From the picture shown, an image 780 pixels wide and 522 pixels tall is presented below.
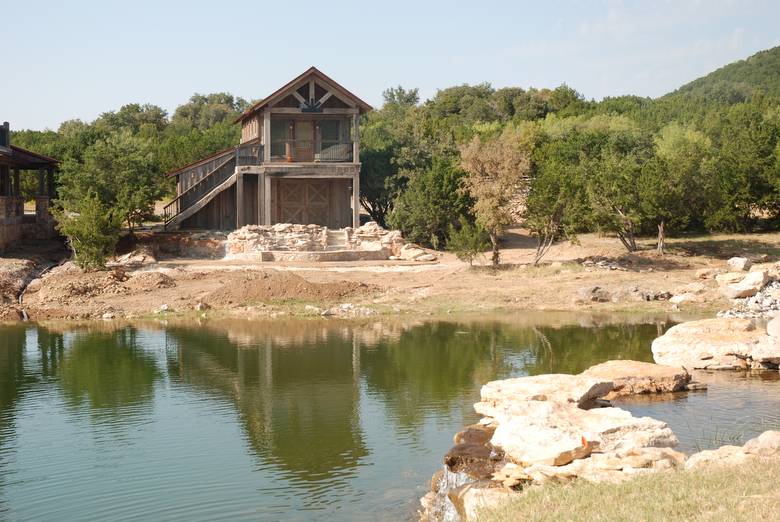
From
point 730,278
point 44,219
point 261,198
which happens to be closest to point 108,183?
point 44,219

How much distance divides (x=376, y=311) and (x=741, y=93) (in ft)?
312

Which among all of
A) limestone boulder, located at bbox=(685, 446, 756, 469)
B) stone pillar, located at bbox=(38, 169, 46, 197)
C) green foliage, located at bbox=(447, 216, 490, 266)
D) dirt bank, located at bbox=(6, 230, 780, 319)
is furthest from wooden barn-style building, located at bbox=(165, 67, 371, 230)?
limestone boulder, located at bbox=(685, 446, 756, 469)

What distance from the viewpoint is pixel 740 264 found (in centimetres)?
3900

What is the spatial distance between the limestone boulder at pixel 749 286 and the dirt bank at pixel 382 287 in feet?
1.73

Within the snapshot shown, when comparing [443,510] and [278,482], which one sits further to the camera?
[278,482]

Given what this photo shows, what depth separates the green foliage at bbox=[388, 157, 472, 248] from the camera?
1825 inches

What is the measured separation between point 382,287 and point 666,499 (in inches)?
1055

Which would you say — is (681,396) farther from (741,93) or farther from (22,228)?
(741,93)

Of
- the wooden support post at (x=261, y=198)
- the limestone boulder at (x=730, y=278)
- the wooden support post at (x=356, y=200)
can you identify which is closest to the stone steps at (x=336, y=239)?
the wooden support post at (x=356, y=200)

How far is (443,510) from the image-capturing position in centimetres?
1433

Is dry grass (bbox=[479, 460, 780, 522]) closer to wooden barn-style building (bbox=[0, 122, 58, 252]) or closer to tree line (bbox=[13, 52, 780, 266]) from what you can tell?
tree line (bbox=[13, 52, 780, 266])

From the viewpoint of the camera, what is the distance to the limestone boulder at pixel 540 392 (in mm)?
17969

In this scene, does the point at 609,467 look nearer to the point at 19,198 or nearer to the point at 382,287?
the point at 382,287

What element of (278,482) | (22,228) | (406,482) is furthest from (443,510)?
(22,228)
